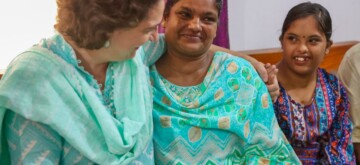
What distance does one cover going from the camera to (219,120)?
1.41 metres

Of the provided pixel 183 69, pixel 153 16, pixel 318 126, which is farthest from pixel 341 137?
pixel 153 16

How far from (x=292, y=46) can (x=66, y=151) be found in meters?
0.90

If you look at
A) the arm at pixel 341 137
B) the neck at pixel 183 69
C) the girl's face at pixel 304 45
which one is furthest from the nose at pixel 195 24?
the arm at pixel 341 137

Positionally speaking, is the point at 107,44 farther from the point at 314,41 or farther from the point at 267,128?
the point at 314,41

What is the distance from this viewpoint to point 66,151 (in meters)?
1.16

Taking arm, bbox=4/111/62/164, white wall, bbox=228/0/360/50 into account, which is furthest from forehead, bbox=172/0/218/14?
white wall, bbox=228/0/360/50

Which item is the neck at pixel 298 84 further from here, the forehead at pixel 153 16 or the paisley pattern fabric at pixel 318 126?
the forehead at pixel 153 16

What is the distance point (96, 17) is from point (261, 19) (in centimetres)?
185

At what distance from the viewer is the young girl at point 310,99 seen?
1626 millimetres

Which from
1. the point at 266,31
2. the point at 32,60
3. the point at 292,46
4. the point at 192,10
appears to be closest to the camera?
the point at 32,60

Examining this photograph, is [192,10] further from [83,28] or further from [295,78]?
[295,78]

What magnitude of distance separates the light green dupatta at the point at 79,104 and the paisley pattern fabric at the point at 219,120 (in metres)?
0.12

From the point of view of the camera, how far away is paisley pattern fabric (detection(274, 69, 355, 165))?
64.5 inches

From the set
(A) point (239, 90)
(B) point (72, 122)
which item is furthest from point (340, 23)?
(B) point (72, 122)
